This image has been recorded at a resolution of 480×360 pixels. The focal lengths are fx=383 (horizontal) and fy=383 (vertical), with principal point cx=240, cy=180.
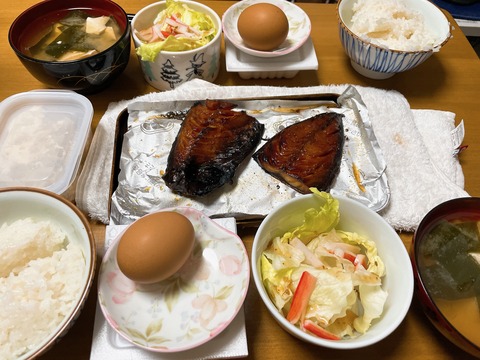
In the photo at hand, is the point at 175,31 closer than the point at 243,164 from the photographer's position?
No

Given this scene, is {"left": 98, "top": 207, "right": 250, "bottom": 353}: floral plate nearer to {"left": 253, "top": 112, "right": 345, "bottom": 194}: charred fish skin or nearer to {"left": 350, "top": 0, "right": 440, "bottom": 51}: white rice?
{"left": 253, "top": 112, "right": 345, "bottom": 194}: charred fish skin

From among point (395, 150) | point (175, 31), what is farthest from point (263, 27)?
point (395, 150)

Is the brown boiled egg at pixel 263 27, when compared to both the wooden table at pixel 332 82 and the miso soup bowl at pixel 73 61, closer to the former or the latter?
the wooden table at pixel 332 82

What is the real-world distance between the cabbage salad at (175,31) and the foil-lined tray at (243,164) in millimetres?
175

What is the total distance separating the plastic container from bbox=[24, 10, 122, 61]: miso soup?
0.17 m

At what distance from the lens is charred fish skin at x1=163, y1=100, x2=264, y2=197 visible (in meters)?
1.04

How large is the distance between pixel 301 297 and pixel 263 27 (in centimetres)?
89

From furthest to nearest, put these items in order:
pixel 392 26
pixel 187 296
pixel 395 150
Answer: pixel 392 26 < pixel 395 150 < pixel 187 296

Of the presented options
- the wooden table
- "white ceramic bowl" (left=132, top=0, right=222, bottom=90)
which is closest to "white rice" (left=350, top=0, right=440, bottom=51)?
the wooden table

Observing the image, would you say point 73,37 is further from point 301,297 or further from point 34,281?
point 301,297

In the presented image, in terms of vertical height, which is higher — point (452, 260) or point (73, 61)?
point (73, 61)

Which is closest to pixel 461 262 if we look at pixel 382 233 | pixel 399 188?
pixel 382 233

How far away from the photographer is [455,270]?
2.81 ft

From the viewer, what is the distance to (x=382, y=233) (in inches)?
34.2
